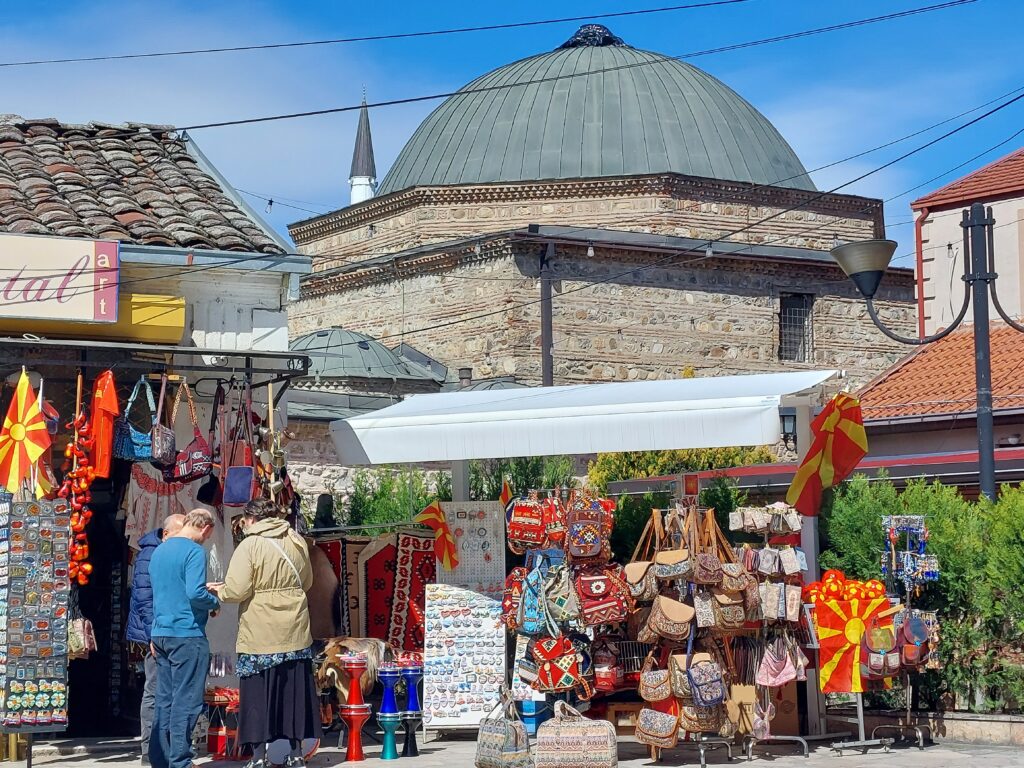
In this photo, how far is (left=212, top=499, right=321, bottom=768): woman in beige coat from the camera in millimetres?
9219

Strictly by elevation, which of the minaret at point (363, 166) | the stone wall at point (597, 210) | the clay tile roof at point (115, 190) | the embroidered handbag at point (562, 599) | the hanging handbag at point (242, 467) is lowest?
the embroidered handbag at point (562, 599)

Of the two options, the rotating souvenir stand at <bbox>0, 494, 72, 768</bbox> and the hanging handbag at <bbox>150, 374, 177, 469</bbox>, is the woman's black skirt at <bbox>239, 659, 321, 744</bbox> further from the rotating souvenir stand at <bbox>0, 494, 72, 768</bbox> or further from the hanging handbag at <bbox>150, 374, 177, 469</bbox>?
the hanging handbag at <bbox>150, 374, 177, 469</bbox>

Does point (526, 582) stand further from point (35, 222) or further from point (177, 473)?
point (35, 222)

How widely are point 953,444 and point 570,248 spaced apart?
9.72 meters

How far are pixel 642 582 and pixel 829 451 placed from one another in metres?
1.66

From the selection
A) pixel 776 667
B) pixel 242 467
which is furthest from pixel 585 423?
pixel 242 467

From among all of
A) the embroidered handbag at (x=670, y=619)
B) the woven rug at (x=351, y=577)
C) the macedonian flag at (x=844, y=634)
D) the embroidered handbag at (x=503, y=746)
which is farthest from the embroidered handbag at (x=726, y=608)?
the woven rug at (x=351, y=577)

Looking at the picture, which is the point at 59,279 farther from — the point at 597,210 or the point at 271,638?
the point at 597,210

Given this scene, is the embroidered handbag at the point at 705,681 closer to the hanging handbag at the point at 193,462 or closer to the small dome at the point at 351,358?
the hanging handbag at the point at 193,462

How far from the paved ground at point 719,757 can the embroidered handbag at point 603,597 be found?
96 cm

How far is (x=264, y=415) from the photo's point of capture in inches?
471

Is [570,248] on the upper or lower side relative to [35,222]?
upper

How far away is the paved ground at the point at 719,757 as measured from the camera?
380 inches

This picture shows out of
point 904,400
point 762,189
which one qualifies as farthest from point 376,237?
point 904,400
